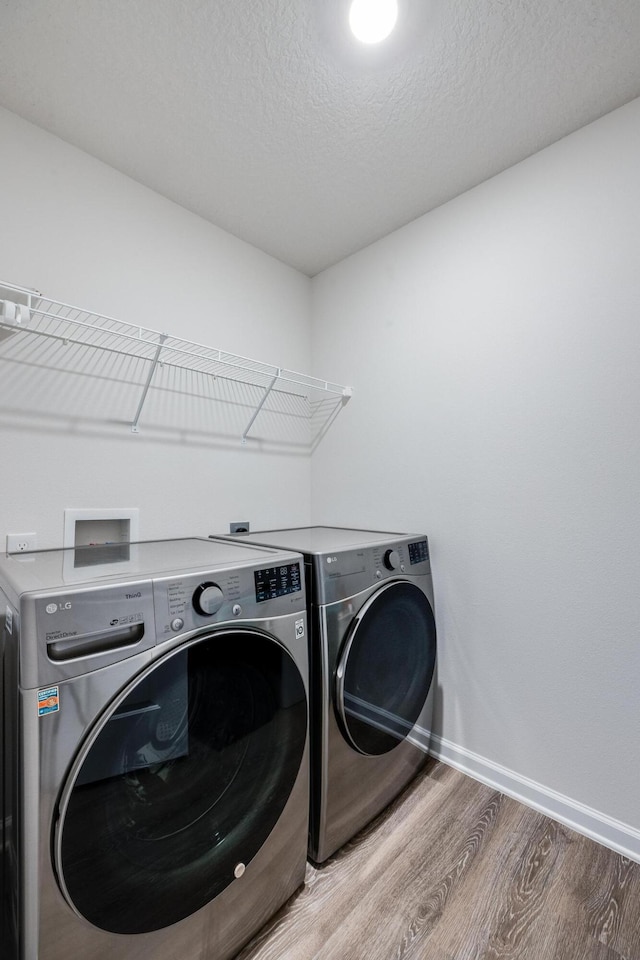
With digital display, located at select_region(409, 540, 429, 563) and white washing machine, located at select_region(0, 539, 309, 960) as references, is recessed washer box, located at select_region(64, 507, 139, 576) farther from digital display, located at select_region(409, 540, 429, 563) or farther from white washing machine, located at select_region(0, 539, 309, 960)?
digital display, located at select_region(409, 540, 429, 563)

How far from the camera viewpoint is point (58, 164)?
4.93ft

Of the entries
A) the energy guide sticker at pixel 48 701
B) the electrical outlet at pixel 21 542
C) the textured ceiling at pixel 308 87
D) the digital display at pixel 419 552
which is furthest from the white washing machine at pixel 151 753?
the textured ceiling at pixel 308 87

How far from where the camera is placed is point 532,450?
1.54 m

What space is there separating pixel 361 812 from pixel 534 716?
2.33 ft

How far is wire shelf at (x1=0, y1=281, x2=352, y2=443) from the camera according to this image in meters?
1.30

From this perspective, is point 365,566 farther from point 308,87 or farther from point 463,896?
point 308,87

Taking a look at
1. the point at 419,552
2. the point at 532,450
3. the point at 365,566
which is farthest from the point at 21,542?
the point at 532,450

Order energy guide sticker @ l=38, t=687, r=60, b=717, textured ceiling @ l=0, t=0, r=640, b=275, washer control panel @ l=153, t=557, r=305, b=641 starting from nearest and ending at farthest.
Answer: energy guide sticker @ l=38, t=687, r=60, b=717
washer control panel @ l=153, t=557, r=305, b=641
textured ceiling @ l=0, t=0, r=640, b=275

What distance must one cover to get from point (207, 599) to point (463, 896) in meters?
1.16

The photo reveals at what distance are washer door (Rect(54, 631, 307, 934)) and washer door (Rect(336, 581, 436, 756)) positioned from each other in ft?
0.72

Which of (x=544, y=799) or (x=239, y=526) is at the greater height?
(x=239, y=526)

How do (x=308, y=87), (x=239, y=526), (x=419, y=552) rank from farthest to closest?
(x=239, y=526), (x=419, y=552), (x=308, y=87)

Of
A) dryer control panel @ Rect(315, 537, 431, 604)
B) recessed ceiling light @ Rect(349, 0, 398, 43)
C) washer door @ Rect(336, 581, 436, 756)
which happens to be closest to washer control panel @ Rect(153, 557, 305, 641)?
dryer control panel @ Rect(315, 537, 431, 604)

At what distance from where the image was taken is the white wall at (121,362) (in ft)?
4.62
